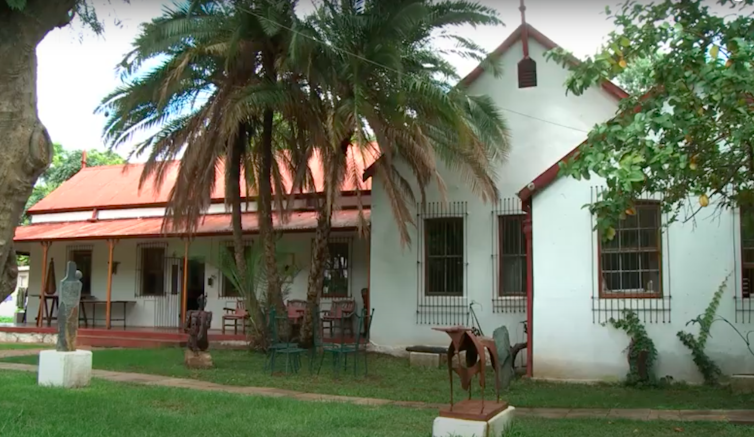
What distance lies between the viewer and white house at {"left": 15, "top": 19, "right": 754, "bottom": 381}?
457 inches

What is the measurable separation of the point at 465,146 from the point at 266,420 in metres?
7.00

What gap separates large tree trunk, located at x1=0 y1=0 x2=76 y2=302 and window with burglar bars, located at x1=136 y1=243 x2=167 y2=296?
16.9m

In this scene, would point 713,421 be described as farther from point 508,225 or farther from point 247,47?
point 247,47

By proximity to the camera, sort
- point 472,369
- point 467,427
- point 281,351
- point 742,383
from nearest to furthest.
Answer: point 467,427, point 472,369, point 742,383, point 281,351

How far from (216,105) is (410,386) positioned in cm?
665

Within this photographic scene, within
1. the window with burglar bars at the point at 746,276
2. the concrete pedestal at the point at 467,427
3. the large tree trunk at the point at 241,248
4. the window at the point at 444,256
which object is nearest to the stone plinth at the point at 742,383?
the window with burglar bars at the point at 746,276

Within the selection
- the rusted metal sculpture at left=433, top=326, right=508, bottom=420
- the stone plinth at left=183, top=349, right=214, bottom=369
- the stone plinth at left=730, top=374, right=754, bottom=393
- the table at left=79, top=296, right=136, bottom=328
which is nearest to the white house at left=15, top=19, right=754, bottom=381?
the table at left=79, top=296, right=136, bottom=328

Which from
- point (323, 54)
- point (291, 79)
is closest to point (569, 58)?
point (323, 54)

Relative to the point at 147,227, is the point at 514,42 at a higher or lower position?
higher

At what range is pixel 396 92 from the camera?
42.3 feet

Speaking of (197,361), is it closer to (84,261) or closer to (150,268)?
(150,268)

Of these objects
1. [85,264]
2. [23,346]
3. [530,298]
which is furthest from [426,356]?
[85,264]

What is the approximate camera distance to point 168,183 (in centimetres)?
2117

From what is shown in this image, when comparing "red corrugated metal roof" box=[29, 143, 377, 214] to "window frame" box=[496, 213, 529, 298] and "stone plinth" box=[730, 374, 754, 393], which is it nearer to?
"window frame" box=[496, 213, 529, 298]
